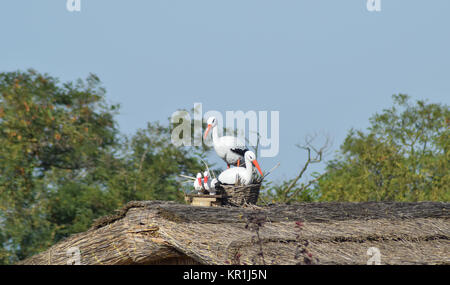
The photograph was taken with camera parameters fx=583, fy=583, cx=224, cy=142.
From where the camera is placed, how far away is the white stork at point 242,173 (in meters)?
7.47

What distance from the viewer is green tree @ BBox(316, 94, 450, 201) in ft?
51.9

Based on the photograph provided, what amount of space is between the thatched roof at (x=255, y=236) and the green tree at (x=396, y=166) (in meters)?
7.76

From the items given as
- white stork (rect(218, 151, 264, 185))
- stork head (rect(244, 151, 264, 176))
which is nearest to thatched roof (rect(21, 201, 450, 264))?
white stork (rect(218, 151, 264, 185))

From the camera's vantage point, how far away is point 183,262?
6980mm

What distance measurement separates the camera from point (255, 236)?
5828 mm

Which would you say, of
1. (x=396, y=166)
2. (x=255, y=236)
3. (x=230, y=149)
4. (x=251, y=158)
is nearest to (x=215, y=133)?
(x=230, y=149)

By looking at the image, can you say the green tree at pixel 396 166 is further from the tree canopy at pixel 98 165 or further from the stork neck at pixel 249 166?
the stork neck at pixel 249 166

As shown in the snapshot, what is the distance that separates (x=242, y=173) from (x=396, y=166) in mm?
9807

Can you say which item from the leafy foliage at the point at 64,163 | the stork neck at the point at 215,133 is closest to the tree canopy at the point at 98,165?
the leafy foliage at the point at 64,163

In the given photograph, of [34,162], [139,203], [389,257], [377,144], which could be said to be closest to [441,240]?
[389,257]

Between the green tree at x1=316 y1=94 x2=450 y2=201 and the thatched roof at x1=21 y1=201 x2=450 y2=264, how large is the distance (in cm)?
776

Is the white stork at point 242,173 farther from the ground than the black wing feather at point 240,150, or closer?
closer

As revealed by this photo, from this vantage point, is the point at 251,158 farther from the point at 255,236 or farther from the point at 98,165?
the point at 98,165
